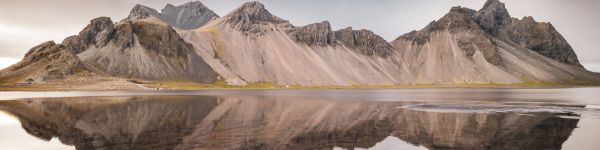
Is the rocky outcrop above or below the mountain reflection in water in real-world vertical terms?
above

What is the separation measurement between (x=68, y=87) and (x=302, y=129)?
159237 millimetres

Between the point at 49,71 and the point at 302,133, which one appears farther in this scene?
the point at 49,71

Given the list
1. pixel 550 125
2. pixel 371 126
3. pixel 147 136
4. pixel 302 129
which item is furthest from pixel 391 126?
pixel 147 136

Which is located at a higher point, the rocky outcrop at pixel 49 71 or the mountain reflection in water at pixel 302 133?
the rocky outcrop at pixel 49 71

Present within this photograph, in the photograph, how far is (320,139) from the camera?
2594cm

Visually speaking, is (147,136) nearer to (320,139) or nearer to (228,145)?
(228,145)

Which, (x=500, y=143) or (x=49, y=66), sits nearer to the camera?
(x=500, y=143)

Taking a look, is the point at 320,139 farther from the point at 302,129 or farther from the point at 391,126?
the point at 391,126

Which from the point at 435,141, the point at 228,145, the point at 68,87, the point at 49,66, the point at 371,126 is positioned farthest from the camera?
the point at 49,66

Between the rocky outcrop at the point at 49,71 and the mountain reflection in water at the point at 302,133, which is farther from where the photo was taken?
the rocky outcrop at the point at 49,71

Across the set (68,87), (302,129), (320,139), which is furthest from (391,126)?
(68,87)

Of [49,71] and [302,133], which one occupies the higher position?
[49,71]

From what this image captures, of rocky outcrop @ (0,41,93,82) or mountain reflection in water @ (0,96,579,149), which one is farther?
rocky outcrop @ (0,41,93,82)

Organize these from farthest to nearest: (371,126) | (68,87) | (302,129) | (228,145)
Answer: (68,87) < (371,126) < (302,129) < (228,145)
